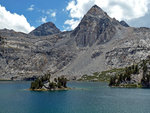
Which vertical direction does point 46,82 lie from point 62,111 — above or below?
above

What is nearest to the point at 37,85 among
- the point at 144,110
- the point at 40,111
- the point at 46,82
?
the point at 46,82

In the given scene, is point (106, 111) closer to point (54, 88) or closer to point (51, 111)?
point (51, 111)

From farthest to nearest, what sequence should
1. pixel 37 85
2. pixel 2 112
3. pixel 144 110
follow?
pixel 37 85 < pixel 144 110 < pixel 2 112

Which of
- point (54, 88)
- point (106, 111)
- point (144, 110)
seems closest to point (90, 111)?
point (106, 111)

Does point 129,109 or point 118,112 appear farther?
point 129,109

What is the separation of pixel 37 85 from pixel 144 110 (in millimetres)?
106863

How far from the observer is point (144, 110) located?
100312 mm

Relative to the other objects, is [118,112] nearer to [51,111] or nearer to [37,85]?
[51,111]

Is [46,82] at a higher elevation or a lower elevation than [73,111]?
higher

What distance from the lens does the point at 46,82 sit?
193 m

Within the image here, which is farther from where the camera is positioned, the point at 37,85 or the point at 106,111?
the point at 37,85

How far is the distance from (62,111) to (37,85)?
95.5 meters

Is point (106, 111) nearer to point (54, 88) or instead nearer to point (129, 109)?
point (129, 109)

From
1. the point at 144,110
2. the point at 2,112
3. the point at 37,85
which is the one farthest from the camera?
the point at 37,85
